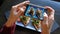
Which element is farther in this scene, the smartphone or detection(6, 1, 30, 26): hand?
the smartphone

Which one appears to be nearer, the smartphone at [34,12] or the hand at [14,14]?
the hand at [14,14]

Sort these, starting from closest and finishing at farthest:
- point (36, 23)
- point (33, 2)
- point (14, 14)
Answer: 1. point (14, 14)
2. point (36, 23)
3. point (33, 2)

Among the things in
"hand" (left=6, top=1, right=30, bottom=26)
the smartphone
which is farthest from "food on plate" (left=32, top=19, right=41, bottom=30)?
"hand" (left=6, top=1, right=30, bottom=26)

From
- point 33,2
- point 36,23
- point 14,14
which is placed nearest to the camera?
point 14,14

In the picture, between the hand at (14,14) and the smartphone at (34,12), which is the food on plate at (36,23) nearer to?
the smartphone at (34,12)

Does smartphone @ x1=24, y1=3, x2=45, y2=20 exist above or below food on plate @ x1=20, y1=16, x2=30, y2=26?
above

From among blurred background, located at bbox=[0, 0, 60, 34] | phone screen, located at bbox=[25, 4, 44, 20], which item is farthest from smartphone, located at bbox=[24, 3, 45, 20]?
blurred background, located at bbox=[0, 0, 60, 34]

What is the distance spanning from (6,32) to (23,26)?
0.56 ft

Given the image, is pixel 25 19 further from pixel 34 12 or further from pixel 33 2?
pixel 33 2

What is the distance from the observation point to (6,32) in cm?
82

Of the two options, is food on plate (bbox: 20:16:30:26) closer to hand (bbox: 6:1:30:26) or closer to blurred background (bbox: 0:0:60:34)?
blurred background (bbox: 0:0:60:34)

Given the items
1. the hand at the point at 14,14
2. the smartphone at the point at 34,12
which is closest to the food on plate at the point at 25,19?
the smartphone at the point at 34,12

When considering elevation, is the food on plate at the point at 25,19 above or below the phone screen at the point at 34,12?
below

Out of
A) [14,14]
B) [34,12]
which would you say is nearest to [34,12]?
[34,12]
